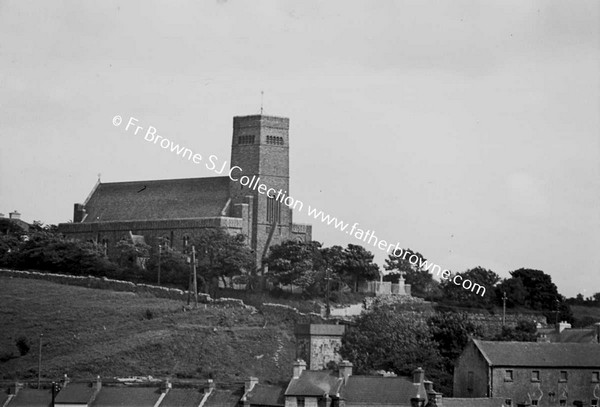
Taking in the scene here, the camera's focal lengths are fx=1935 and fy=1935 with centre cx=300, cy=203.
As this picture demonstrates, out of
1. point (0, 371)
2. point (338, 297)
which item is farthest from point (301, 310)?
point (0, 371)

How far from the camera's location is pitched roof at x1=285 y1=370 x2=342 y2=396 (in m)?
80.8

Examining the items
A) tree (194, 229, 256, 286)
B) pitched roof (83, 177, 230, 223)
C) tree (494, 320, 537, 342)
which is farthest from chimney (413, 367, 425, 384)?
pitched roof (83, 177, 230, 223)

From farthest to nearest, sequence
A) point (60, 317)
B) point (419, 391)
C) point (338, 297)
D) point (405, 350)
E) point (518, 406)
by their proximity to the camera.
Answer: point (338, 297) → point (60, 317) → point (405, 350) → point (518, 406) → point (419, 391)

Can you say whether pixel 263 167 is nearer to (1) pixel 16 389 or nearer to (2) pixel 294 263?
(2) pixel 294 263

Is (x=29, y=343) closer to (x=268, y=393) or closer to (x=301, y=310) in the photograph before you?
(x=301, y=310)

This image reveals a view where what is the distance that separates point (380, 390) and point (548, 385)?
1192 centimetres

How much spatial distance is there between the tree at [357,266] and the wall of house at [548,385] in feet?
108

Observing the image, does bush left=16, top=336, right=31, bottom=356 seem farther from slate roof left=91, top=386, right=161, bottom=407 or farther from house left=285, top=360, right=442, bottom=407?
house left=285, top=360, right=442, bottom=407

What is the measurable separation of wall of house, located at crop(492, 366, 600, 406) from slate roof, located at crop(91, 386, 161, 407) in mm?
15917

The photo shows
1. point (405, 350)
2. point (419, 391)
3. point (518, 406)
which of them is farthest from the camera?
point (405, 350)

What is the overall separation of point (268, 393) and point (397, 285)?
41167 mm

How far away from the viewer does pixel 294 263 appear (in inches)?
4670

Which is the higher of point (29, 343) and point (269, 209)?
point (269, 209)

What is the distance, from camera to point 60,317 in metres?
110
